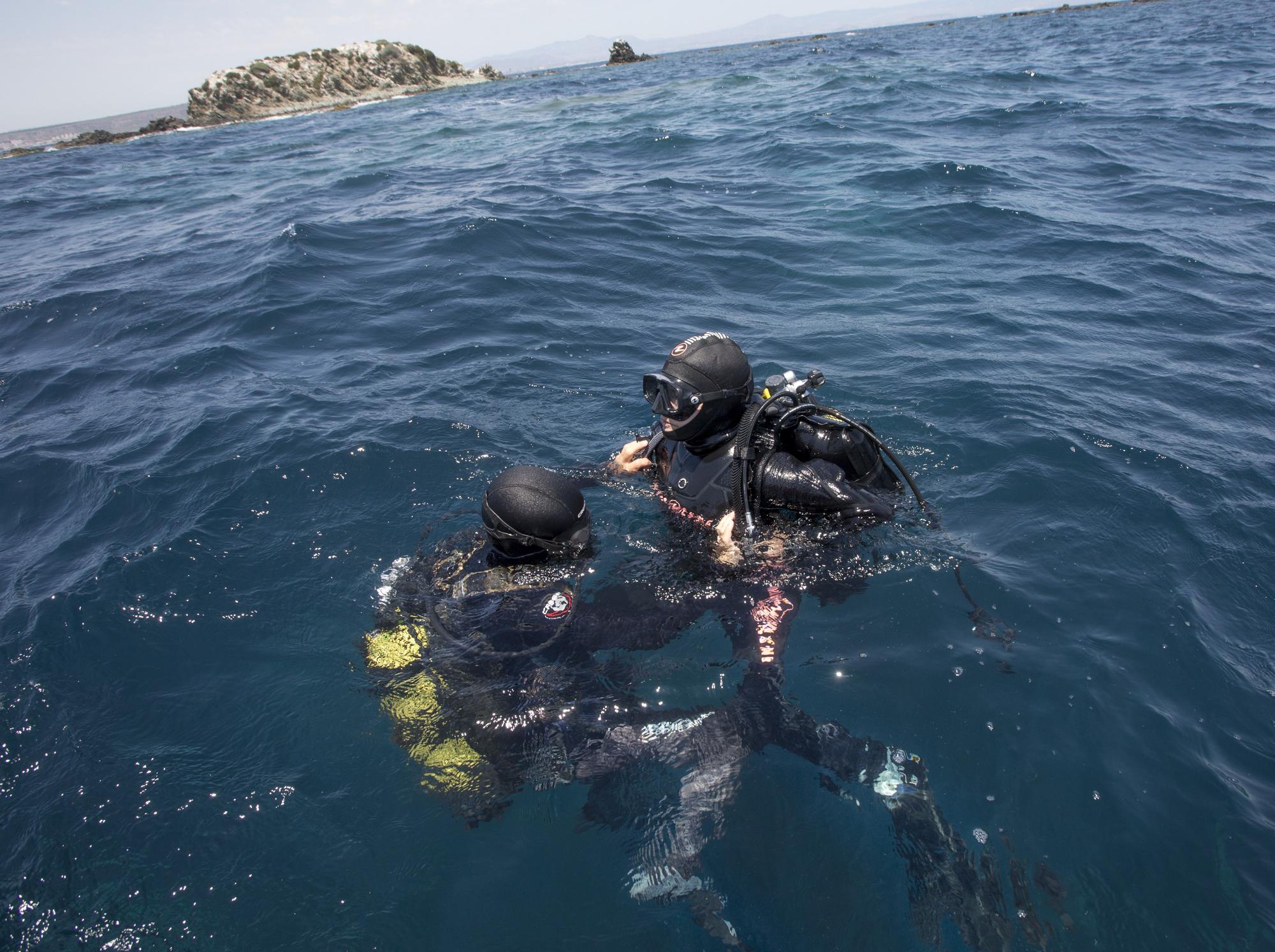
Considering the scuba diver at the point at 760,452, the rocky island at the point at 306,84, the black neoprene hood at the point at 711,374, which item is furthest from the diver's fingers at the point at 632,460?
the rocky island at the point at 306,84

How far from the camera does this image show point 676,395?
4129 millimetres

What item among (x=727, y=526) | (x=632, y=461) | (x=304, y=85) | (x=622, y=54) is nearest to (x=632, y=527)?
(x=632, y=461)

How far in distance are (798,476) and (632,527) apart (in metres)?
1.52

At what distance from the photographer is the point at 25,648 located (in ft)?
14.6

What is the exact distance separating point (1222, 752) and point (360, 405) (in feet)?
22.3

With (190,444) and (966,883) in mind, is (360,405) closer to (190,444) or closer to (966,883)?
(190,444)

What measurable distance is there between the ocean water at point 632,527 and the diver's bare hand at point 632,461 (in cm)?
20

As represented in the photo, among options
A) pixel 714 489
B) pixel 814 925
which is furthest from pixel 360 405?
pixel 814 925

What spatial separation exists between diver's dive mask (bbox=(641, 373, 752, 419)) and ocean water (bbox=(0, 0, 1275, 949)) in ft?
3.91

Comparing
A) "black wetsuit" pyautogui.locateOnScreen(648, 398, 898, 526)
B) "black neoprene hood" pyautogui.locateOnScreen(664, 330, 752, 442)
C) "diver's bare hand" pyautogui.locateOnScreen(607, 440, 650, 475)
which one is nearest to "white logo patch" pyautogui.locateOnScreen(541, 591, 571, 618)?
"black wetsuit" pyautogui.locateOnScreen(648, 398, 898, 526)

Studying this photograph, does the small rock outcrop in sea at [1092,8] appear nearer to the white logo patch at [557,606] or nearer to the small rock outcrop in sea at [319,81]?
the small rock outcrop in sea at [319,81]

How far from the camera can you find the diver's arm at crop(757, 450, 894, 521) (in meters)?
3.88

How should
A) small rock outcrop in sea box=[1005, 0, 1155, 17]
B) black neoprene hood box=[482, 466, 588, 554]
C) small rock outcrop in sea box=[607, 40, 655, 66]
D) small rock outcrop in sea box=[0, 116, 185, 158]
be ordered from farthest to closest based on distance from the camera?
small rock outcrop in sea box=[607, 40, 655, 66] → small rock outcrop in sea box=[1005, 0, 1155, 17] → small rock outcrop in sea box=[0, 116, 185, 158] → black neoprene hood box=[482, 466, 588, 554]

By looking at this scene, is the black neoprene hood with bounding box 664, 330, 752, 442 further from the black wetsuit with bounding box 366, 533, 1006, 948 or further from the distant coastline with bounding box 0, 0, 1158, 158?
the distant coastline with bounding box 0, 0, 1158, 158
